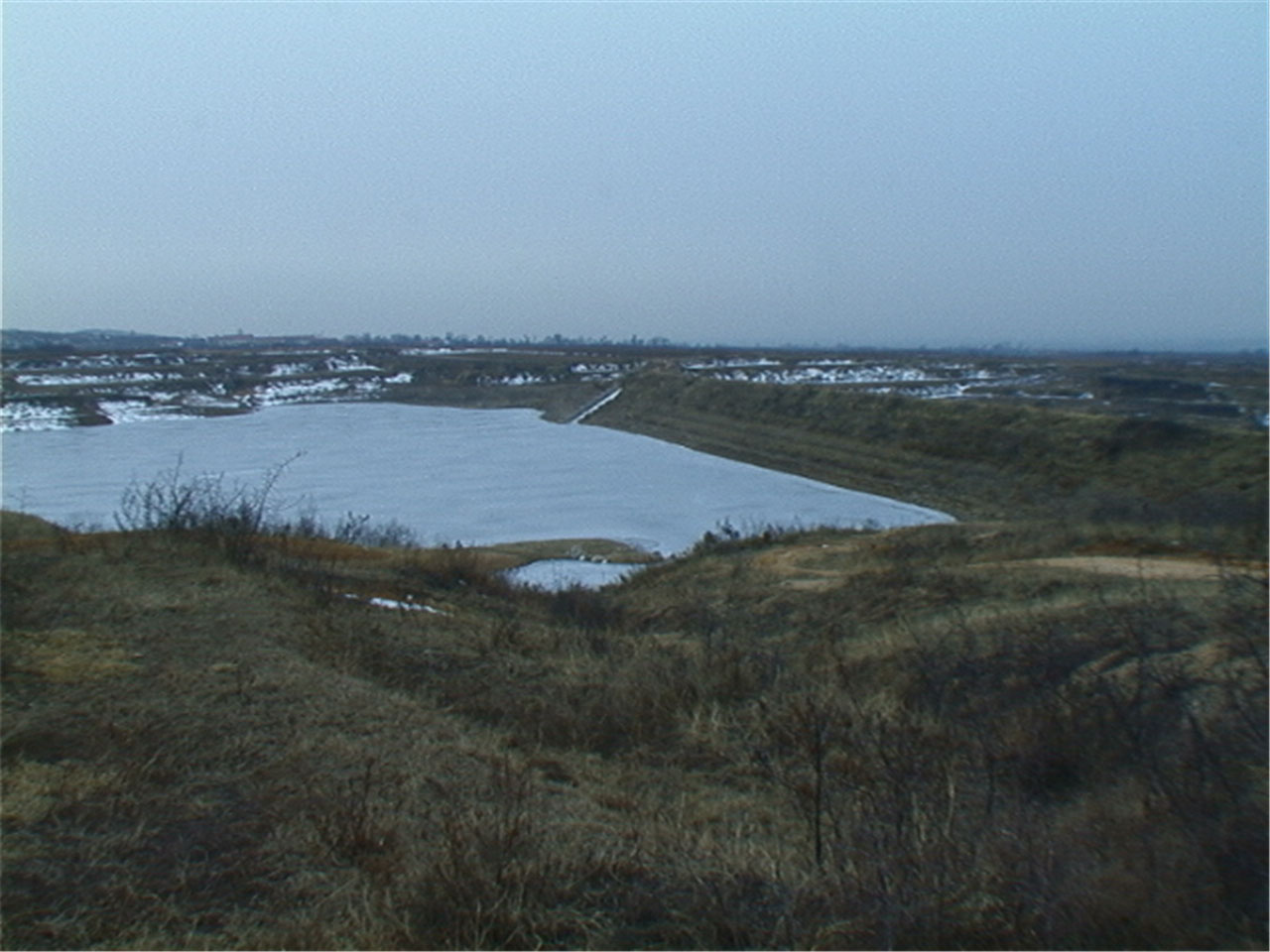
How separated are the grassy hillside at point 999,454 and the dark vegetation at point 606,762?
8.65 m

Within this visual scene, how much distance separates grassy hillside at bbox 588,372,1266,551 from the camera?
844 inches

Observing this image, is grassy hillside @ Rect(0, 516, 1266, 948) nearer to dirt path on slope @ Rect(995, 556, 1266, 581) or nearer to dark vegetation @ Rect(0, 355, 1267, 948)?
dark vegetation @ Rect(0, 355, 1267, 948)

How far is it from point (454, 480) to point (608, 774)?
24.3 metres

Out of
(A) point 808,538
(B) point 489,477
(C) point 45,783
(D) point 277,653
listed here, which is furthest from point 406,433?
(C) point 45,783

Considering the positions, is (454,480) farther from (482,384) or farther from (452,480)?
(482,384)

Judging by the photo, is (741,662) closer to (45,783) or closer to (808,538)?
(45,783)

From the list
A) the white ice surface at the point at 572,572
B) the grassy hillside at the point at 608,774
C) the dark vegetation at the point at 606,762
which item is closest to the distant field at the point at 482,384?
the white ice surface at the point at 572,572

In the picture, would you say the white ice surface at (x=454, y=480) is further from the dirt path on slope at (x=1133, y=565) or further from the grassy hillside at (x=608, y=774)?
the grassy hillside at (x=608, y=774)

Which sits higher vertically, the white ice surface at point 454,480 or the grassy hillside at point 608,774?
the grassy hillside at point 608,774

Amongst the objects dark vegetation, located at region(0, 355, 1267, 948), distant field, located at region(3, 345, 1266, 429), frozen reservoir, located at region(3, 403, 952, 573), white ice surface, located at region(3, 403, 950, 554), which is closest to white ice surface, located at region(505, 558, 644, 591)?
frozen reservoir, located at region(3, 403, 952, 573)

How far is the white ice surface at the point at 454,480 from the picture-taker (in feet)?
76.8

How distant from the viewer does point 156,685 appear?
630 centimetres

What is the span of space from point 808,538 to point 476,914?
16.8 metres

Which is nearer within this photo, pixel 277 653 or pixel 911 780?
pixel 911 780
